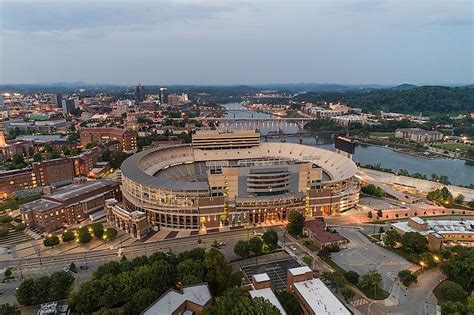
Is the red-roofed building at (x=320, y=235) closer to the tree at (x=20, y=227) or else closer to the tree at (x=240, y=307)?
the tree at (x=240, y=307)

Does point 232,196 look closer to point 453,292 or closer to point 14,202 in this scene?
point 453,292

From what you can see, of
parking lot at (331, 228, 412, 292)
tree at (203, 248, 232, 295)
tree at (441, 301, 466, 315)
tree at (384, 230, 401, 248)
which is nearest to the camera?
tree at (441, 301, 466, 315)

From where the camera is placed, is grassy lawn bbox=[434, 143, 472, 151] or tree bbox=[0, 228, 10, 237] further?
grassy lawn bbox=[434, 143, 472, 151]

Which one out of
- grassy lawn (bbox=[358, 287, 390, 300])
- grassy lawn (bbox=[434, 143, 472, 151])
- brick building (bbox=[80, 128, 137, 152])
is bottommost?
grassy lawn (bbox=[358, 287, 390, 300])

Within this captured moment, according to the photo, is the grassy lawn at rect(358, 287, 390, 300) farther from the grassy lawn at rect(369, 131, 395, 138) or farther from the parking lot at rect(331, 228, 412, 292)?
the grassy lawn at rect(369, 131, 395, 138)

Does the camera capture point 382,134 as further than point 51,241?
Yes

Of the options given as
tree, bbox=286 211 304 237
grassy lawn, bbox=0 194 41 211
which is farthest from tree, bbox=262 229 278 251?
grassy lawn, bbox=0 194 41 211

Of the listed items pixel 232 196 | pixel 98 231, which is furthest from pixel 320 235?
pixel 98 231
